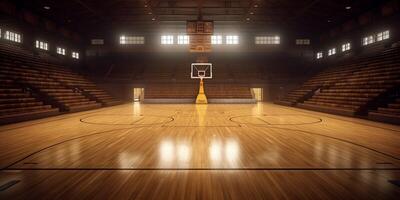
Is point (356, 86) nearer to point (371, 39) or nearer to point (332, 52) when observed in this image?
point (371, 39)

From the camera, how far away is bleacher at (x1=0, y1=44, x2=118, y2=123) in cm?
738

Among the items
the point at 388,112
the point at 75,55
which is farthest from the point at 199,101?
the point at 75,55

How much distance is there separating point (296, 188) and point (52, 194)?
2.27m

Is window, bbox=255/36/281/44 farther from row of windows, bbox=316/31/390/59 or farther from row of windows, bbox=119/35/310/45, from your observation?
row of windows, bbox=316/31/390/59

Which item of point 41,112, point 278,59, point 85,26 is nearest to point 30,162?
point 41,112

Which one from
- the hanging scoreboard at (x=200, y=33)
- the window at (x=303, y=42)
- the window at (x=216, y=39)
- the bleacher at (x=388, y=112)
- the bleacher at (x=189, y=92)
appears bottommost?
the bleacher at (x=388, y=112)

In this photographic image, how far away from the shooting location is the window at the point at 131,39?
66.0 ft

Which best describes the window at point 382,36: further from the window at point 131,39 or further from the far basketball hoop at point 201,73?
the window at point 131,39

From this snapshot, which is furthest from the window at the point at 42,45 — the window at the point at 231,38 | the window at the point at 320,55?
the window at the point at 320,55

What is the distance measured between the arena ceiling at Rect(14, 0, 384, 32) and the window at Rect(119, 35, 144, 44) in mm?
3102

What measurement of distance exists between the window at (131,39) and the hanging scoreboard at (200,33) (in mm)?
9319

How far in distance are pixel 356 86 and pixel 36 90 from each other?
12709 millimetres

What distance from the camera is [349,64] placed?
13555mm

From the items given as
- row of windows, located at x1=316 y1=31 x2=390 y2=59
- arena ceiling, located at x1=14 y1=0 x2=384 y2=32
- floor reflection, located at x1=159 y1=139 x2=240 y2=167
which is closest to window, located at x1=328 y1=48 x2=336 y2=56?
row of windows, located at x1=316 y1=31 x2=390 y2=59
